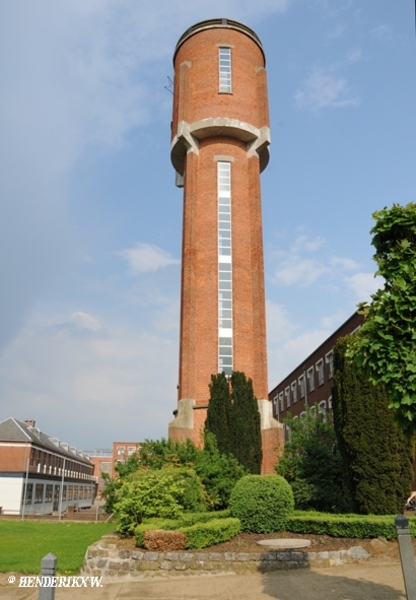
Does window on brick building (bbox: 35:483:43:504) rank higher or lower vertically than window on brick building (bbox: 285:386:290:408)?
lower

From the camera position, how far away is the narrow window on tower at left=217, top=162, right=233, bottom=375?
80.4ft

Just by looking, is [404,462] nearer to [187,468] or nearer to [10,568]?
[187,468]

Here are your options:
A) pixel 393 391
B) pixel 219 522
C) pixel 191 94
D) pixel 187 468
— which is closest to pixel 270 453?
pixel 187 468

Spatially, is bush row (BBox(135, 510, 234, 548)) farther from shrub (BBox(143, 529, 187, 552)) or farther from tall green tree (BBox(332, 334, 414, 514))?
tall green tree (BBox(332, 334, 414, 514))

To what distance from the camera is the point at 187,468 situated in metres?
16.0

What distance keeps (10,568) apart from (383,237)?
1021 cm

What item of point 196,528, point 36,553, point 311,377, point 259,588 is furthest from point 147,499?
point 311,377

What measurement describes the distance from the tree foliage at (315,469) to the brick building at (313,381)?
12948 millimetres

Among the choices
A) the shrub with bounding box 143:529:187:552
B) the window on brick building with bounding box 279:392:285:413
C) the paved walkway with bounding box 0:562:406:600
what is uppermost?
the window on brick building with bounding box 279:392:285:413

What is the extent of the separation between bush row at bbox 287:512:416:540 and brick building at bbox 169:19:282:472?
29.2ft

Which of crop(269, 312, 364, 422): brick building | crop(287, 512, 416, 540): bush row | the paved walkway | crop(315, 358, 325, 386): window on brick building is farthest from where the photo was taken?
crop(315, 358, 325, 386): window on brick building

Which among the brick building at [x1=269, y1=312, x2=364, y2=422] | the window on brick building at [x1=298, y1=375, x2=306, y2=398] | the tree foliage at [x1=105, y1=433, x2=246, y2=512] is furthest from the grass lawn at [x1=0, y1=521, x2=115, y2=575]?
the window on brick building at [x1=298, y1=375, x2=306, y2=398]

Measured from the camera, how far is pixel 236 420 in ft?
69.0

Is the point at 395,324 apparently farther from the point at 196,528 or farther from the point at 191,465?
the point at 191,465
